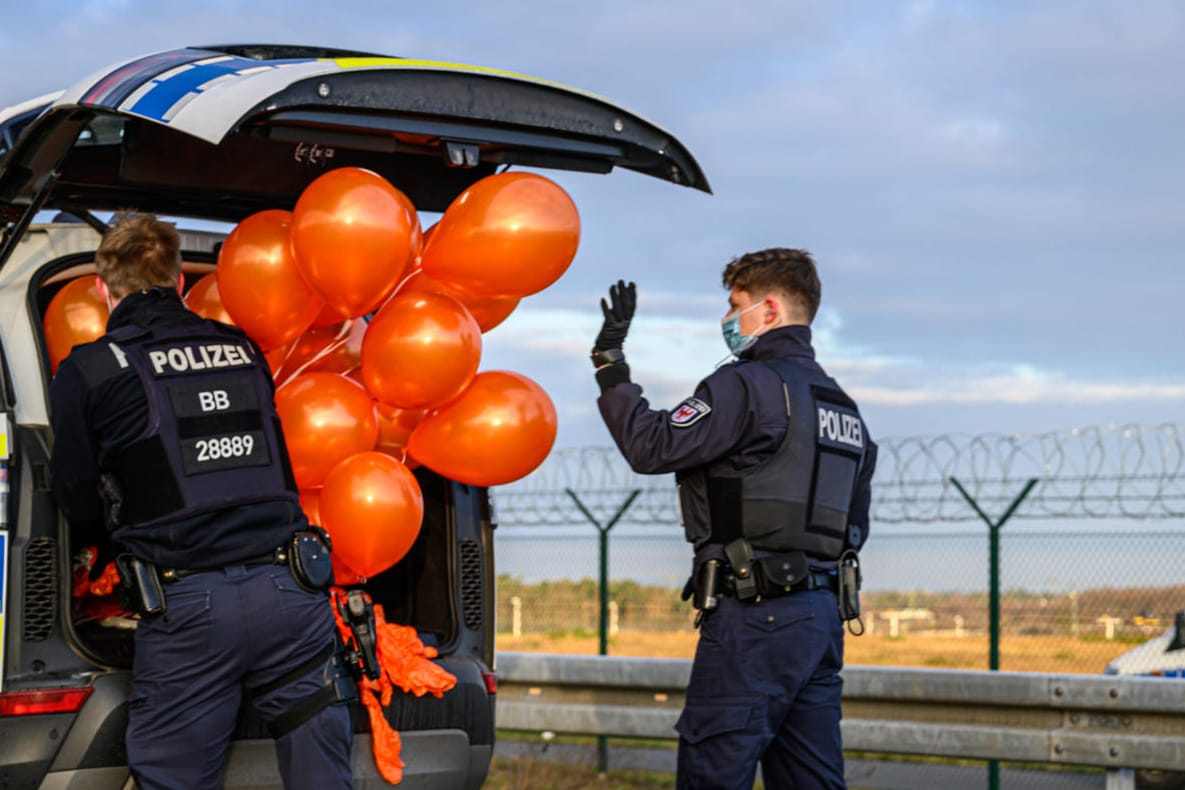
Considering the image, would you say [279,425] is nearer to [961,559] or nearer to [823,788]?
[823,788]

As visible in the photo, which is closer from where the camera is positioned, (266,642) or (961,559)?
(266,642)

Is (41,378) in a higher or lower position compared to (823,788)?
higher

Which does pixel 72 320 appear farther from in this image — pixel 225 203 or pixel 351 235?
pixel 351 235

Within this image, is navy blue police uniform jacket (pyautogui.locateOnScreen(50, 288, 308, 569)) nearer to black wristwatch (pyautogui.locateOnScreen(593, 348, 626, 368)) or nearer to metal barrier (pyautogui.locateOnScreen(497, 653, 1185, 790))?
black wristwatch (pyautogui.locateOnScreen(593, 348, 626, 368))

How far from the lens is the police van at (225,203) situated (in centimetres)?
430

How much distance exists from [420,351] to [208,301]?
83 centimetres

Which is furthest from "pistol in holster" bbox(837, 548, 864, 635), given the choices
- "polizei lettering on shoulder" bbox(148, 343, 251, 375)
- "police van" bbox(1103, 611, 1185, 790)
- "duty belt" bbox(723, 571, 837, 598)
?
"police van" bbox(1103, 611, 1185, 790)

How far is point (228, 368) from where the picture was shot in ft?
14.5

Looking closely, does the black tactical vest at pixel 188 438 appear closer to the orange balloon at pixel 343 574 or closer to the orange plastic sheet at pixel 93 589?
the orange balloon at pixel 343 574

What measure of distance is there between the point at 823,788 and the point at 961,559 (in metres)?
7.05

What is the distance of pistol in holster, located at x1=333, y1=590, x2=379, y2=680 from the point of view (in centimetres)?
472

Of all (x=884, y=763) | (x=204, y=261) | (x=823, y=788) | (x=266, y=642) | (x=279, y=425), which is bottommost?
(x=884, y=763)

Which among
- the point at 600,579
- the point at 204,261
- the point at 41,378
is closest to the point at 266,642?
the point at 41,378

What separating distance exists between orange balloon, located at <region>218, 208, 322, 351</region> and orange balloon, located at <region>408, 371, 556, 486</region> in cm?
54
